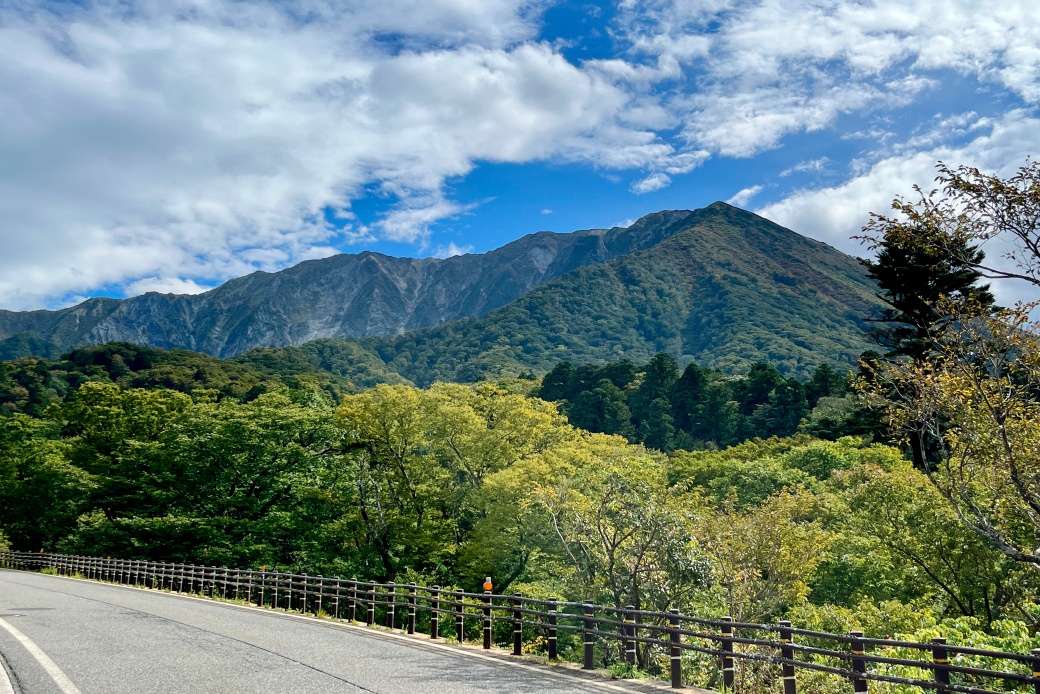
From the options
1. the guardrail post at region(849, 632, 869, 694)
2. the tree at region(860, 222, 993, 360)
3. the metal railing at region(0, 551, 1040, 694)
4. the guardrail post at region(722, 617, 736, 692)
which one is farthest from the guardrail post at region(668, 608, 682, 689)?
the tree at region(860, 222, 993, 360)

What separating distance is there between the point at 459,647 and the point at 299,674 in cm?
493

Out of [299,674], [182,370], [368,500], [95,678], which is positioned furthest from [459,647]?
[182,370]

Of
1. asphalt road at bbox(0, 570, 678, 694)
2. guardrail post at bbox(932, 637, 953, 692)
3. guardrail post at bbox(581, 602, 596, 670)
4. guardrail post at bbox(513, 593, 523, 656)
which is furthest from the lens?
guardrail post at bbox(513, 593, 523, 656)

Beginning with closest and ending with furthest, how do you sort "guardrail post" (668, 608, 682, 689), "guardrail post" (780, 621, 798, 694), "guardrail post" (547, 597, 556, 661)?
1. "guardrail post" (780, 621, 798, 694)
2. "guardrail post" (668, 608, 682, 689)
3. "guardrail post" (547, 597, 556, 661)

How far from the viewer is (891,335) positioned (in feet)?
131

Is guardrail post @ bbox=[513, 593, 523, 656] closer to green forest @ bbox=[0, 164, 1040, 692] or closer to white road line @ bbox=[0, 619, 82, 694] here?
green forest @ bbox=[0, 164, 1040, 692]

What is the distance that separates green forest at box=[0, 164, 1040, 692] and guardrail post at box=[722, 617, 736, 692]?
4.10m

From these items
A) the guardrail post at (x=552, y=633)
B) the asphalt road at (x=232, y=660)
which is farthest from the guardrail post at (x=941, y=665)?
the guardrail post at (x=552, y=633)

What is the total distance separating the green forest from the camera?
1215cm

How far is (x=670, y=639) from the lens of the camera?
33.9 feet

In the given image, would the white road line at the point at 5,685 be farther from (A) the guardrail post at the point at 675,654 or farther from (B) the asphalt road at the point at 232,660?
(A) the guardrail post at the point at 675,654

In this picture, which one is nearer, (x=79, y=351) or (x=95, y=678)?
(x=95, y=678)

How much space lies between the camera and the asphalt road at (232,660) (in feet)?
30.0

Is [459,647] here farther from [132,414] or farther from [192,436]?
[132,414]
